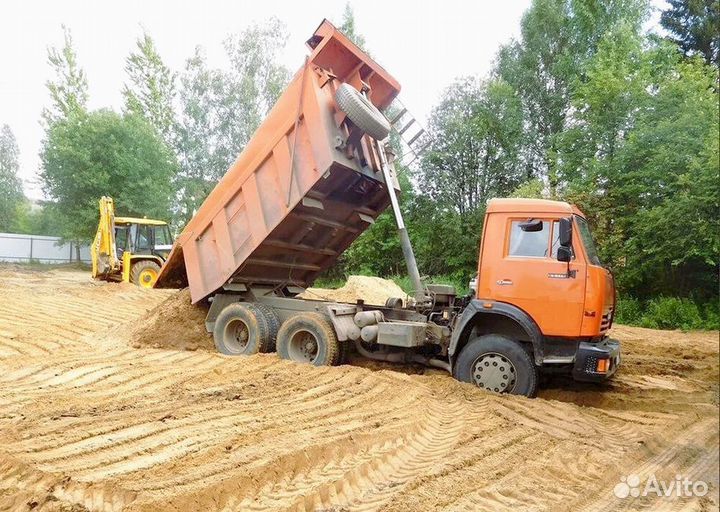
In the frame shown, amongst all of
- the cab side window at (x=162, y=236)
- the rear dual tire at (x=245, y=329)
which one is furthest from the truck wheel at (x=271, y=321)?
the cab side window at (x=162, y=236)

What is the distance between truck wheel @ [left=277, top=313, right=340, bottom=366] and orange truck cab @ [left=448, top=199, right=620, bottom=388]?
65.2 inches

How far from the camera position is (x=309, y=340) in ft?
24.0

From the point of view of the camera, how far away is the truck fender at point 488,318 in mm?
5449

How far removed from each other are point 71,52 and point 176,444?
33.5 meters

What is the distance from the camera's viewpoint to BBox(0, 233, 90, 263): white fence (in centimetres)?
3130

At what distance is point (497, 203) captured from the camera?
5.84m

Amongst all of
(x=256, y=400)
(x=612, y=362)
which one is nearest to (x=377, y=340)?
(x=256, y=400)

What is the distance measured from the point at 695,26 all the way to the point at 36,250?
120ft

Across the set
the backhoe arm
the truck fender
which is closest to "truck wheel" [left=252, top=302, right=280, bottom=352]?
the truck fender

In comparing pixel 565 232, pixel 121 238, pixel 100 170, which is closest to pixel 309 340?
pixel 565 232

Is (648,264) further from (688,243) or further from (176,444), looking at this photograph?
(176,444)

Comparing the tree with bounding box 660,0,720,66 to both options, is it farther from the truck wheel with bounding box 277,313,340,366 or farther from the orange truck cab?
the truck wheel with bounding box 277,313,340,366

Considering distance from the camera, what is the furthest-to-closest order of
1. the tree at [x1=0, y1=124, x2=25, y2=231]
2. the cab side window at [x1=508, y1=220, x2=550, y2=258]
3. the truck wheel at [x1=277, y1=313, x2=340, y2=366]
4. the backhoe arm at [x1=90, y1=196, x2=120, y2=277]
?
1. the tree at [x1=0, y1=124, x2=25, y2=231]
2. the backhoe arm at [x1=90, y1=196, x2=120, y2=277]
3. the truck wheel at [x1=277, y1=313, x2=340, y2=366]
4. the cab side window at [x1=508, y1=220, x2=550, y2=258]

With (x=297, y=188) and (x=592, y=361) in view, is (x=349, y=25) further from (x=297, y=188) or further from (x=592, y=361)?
(x=592, y=361)
